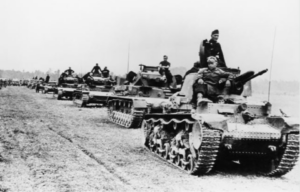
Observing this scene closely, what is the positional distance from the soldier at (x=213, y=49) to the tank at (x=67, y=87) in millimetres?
20736

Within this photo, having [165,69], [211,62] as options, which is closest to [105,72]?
[165,69]

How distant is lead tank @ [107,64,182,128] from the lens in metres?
13.9

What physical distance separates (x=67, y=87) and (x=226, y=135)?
24.2 meters

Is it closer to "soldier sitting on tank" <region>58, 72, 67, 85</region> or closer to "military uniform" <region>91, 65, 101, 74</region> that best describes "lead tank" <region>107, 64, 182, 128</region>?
"military uniform" <region>91, 65, 101, 74</region>

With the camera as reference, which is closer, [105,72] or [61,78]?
[105,72]

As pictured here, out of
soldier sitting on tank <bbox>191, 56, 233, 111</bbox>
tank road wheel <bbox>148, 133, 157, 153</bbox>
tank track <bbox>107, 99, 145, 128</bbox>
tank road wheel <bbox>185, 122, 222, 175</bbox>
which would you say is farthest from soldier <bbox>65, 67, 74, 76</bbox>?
tank road wheel <bbox>185, 122, 222, 175</bbox>

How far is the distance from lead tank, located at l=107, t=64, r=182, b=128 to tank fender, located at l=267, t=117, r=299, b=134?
6.52m

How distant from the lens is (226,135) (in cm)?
698

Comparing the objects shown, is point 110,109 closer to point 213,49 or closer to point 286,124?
point 213,49

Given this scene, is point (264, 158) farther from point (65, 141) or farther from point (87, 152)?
point (65, 141)

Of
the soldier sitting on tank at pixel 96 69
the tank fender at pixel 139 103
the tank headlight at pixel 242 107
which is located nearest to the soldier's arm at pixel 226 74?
the tank headlight at pixel 242 107

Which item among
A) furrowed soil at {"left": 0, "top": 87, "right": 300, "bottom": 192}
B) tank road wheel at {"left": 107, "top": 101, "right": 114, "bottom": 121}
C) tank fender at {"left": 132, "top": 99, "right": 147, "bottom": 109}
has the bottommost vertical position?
furrowed soil at {"left": 0, "top": 87, "right": 300, "bottom": 192}

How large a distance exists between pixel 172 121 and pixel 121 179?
2.51 meters

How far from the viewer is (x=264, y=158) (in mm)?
7949
